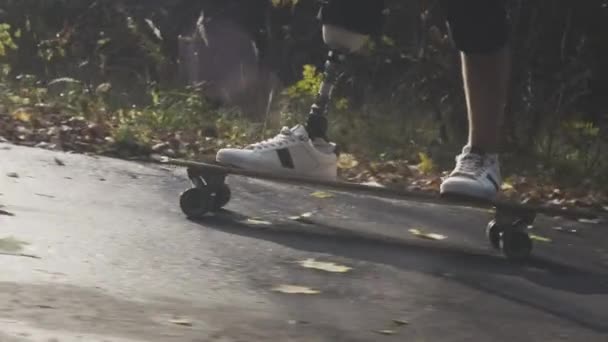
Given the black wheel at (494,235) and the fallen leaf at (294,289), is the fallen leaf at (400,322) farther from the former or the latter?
the black wheel at (494,235)

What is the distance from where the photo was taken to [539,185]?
655 centimetres

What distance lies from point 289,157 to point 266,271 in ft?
2.96

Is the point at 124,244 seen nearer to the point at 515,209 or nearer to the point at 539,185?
the point at 515,209

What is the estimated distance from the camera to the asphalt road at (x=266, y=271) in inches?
125

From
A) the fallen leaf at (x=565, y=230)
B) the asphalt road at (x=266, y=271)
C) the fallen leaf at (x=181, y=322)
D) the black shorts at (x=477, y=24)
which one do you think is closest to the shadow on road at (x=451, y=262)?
the asphalt road at (x=266, y=271)

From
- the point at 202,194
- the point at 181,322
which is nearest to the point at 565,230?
the point at 202,194

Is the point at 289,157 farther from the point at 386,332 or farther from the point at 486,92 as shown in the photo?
the point at 386,332

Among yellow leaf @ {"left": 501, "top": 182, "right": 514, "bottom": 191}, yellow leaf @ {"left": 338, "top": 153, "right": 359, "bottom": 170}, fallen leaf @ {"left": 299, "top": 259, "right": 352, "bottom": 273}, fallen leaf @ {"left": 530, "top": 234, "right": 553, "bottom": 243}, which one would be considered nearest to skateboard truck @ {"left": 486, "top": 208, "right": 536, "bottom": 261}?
fallen leaf @ {"left": 530, "top": 234, "right": 553, "bottom": 243}

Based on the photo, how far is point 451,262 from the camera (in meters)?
4.23

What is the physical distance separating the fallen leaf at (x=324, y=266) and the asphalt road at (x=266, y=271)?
24 millimetres

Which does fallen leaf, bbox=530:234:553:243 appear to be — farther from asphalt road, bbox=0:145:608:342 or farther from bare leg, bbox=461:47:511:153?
bare leg, bbox=461:47:511:153

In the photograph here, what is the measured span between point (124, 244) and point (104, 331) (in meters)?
1.07

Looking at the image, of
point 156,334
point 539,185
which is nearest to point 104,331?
point 156,334

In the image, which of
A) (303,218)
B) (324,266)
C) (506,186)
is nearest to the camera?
(324,266)
